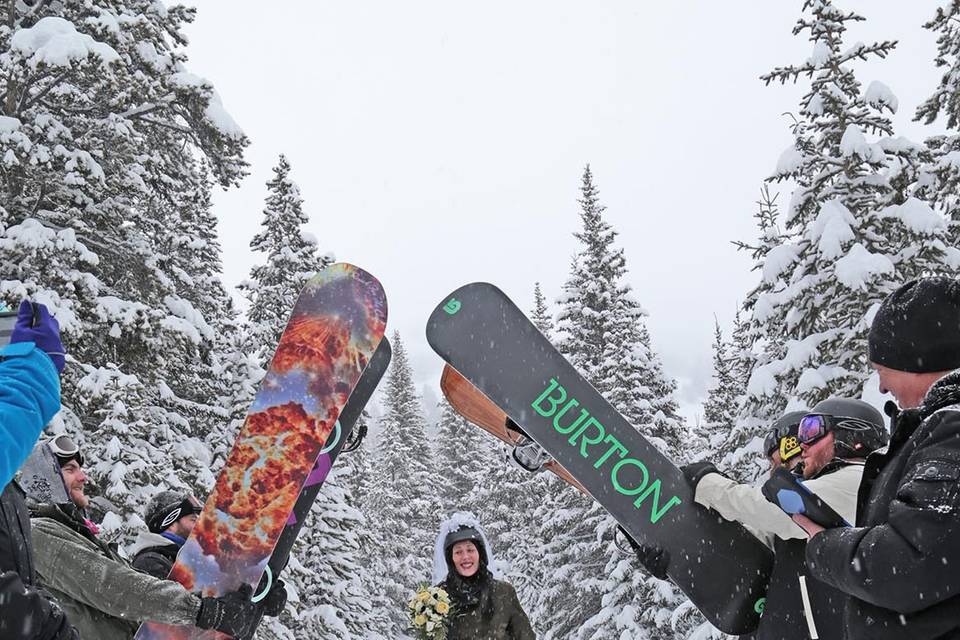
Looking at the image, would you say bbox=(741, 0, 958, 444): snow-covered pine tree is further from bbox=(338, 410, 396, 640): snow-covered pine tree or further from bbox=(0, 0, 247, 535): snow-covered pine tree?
bbox=(338, 410, 396, 640): snow-covered pine tree

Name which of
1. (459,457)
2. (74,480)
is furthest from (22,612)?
(459,457)

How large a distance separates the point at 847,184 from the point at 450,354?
293 inches

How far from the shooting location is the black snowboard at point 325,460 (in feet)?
14.4

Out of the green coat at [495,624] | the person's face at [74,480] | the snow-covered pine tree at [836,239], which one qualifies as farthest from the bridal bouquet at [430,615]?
the snow-covered pine tree at [836,239]

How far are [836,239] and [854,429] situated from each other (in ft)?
20.9

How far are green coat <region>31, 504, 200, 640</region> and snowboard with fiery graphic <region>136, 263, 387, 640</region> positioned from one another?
1.41ft

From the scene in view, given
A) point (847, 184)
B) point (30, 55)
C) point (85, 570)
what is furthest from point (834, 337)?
point (30, 55)

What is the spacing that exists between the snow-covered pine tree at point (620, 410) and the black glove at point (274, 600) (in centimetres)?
1068

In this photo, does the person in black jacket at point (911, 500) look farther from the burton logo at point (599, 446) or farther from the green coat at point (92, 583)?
the green coat at point (92, 583)

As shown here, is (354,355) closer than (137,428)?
Yes

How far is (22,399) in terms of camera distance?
1916 millimetres

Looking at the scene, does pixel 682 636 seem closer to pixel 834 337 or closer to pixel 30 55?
pixel 834 337

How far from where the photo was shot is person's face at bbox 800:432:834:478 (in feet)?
10.4

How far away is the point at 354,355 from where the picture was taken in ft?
15.8
